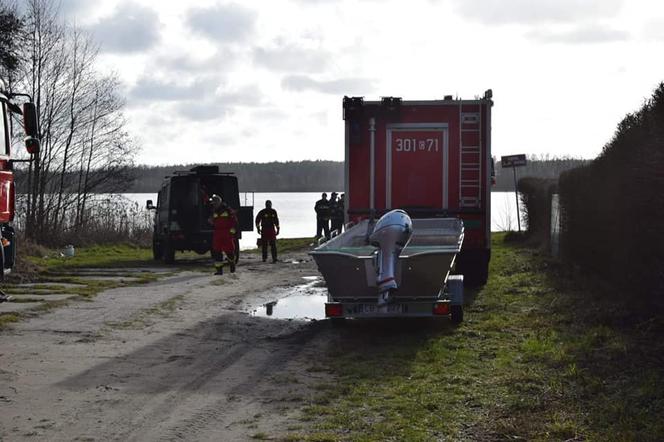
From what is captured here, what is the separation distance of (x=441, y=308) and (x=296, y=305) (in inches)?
160

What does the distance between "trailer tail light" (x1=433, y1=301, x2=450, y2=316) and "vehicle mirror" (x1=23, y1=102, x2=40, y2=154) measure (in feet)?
19.9

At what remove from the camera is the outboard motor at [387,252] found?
35.5ft

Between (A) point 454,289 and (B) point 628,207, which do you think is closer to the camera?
(B) point 628,207

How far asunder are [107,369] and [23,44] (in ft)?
69.3

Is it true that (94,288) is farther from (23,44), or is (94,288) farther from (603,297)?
(23,44)

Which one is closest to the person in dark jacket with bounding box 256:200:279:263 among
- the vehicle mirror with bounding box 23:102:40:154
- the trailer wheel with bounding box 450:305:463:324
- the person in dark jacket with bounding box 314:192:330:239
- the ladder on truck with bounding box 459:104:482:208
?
the person in dark jacket with bounding box 314:192:330:239

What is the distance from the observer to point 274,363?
31.6 ft

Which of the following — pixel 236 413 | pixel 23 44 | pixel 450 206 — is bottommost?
pixel 236 413

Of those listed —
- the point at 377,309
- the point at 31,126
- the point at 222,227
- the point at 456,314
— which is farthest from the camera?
the point at 222,227

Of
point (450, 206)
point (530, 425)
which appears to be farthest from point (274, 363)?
point (450, 206)

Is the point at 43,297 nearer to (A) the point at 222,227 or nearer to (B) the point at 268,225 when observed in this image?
(A) the point at 222,227

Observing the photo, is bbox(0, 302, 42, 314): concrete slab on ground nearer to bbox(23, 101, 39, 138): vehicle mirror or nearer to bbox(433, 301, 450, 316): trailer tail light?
bbox(23, 101, 39, 138): vehicle mirror

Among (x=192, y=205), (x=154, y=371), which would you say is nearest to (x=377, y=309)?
(x=154, y=371)

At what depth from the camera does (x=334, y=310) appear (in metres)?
11.4
